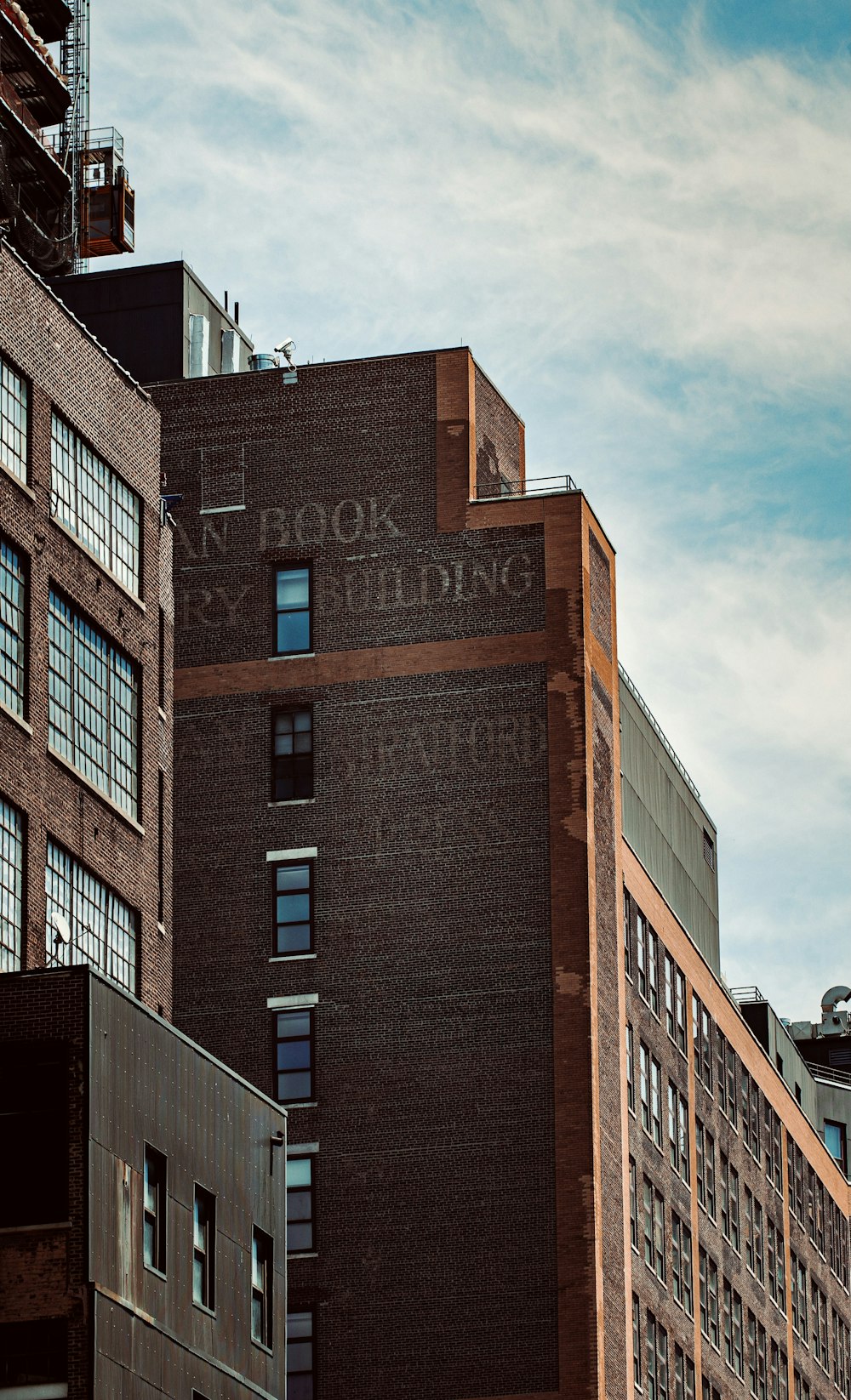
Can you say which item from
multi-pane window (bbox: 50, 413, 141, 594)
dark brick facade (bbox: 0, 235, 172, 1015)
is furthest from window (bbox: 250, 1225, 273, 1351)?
multi-pane window (bbox: 50, 413, 141, 594)

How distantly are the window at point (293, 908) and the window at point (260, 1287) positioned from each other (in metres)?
25.3

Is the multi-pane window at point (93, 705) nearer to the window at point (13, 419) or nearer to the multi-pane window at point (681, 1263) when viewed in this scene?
the window at point (13, 419)

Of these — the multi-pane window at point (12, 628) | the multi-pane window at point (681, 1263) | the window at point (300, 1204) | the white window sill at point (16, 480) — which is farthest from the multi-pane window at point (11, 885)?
the multi-pane window at point (681, 1263)

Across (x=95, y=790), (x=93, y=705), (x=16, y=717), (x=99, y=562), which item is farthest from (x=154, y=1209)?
(x=99, y=562)

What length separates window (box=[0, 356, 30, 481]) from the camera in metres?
59.6

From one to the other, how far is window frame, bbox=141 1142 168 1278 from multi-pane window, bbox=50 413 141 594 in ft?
44.4

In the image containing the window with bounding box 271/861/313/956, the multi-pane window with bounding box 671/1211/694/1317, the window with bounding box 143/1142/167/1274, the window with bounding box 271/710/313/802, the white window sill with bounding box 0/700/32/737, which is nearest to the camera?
the window with bounding box 143/1142/167/1274

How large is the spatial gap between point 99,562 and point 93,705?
3.15 meters

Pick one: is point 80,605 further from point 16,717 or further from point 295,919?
point 295,919

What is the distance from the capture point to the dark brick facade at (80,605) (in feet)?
194

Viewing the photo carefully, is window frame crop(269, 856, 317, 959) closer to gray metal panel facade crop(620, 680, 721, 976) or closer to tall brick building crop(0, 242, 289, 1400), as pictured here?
gray metal panel facade crop(620, 680, 721, 976)

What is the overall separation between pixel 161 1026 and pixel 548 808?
3107 centimetres

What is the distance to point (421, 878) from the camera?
87.2 meters

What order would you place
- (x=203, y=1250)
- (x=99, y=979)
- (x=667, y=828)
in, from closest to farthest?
(x=99, y=979), (x=203, y=1250), (x=667, y=828)
